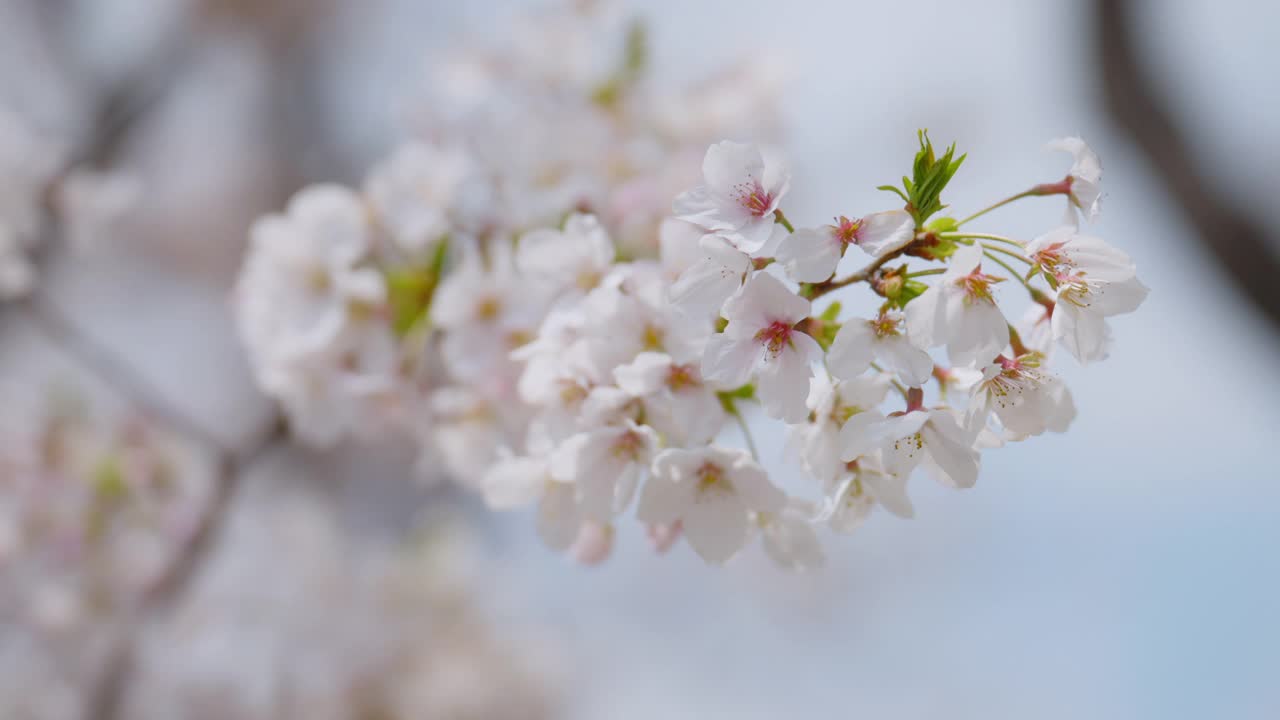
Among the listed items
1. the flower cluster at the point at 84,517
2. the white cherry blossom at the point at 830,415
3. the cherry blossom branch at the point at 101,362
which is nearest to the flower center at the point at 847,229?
the white cherry blossom at the point at 830,415

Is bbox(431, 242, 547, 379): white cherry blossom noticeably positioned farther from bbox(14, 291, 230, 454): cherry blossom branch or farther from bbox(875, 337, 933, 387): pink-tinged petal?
bbox(14, 291, 230, 454): cherry blossom branch

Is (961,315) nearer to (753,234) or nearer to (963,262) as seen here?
(963,262)

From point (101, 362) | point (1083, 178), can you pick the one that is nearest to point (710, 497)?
point (1083, 178)

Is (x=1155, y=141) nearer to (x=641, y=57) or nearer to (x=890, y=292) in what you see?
(x=641, y=57)

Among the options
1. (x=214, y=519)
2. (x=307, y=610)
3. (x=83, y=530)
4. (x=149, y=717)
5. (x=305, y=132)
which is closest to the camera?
(x=214, y=519)

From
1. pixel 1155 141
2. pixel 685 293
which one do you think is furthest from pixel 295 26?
pixel 685 293

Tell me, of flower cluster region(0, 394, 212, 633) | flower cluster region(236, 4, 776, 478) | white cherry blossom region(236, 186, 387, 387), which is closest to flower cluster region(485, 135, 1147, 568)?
flower cluster region(236, 4, 776, 478)

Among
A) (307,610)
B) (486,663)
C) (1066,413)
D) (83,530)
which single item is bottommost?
(486,663)
